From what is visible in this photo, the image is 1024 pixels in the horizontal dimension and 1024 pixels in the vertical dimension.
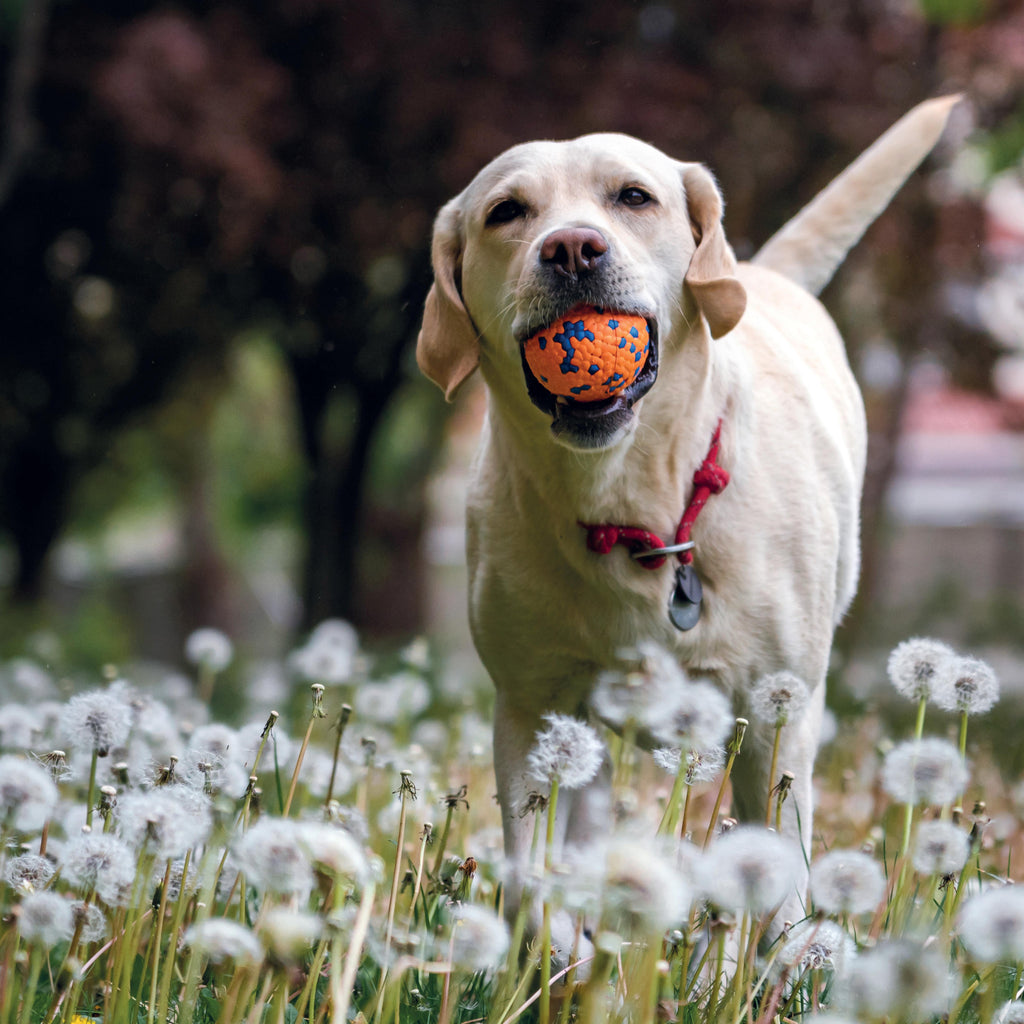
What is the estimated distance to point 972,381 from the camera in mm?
9562

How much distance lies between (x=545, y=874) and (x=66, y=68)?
678 centimetres

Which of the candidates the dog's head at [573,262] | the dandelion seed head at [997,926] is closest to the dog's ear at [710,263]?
the dog's head at [573,262]

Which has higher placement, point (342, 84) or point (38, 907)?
point (342, 84)

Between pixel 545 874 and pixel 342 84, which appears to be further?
pixel 342 84

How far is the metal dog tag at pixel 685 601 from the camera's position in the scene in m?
2.73

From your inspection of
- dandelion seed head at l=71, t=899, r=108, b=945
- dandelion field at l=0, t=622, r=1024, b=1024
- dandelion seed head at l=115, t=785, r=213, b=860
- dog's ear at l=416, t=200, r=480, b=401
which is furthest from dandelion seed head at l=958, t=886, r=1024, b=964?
dog's ear at l=416, t=200, r=480, b=401

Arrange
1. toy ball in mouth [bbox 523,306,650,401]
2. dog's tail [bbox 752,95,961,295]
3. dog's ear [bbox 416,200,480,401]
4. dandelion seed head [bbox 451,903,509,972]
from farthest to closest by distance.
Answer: dog's tail [bbox 752,95,961,295], dog's ear [bbox 416,200,480,401], toy ball in mouth [bbox 523,306,650,401], dandelion seed head [bbox 451,903,509,972]

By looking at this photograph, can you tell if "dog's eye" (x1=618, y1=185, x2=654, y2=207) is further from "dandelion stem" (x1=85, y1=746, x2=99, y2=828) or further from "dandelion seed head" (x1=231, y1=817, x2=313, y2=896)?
"dandelion seed head" (x1=231, y1=817, x2=313, y2=896)

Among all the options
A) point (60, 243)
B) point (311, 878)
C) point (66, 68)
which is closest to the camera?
point (311, 878)

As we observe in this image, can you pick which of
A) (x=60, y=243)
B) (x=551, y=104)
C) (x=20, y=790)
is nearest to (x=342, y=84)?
(x=551, y=104)

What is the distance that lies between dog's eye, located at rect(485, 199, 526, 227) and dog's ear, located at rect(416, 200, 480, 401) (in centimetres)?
17

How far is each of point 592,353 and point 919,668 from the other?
0.88 m

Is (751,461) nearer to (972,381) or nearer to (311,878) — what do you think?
(311,878)

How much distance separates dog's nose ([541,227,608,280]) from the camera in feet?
8.39
